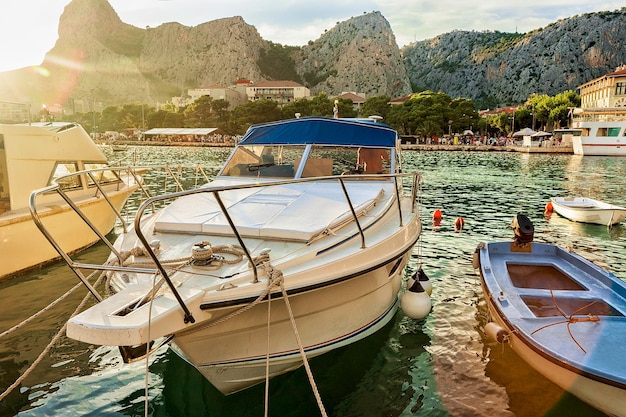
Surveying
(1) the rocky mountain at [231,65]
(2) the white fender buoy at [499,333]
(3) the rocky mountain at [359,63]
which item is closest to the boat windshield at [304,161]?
(2) the white fender buoy at [499,333]

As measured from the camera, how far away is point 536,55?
15250cm

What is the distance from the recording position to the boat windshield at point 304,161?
292 inches

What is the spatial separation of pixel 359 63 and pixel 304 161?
6927 inches

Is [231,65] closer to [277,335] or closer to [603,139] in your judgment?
[603,139]

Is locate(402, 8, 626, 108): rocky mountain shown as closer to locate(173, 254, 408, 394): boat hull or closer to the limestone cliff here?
the limestone cliff

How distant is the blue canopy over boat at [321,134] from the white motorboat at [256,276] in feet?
1.59

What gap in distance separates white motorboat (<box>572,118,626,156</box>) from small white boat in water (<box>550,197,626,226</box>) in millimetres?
48136

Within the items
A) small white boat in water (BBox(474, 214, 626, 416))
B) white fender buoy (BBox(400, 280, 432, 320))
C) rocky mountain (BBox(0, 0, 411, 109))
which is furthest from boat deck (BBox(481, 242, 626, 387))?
rocky mountain (BBox(0, 0, 411, 109))

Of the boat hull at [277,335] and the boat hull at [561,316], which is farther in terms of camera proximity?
the boat hull at [561,316]

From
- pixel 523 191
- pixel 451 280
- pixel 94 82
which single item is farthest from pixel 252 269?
pixel 94 82

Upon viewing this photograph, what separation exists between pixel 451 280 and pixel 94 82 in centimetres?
21240

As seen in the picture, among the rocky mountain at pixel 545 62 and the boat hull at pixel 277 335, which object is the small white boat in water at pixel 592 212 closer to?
the boat hull at pixel 277 335

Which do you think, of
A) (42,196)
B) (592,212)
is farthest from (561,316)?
(592,212)

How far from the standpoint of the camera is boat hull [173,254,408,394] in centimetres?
433
